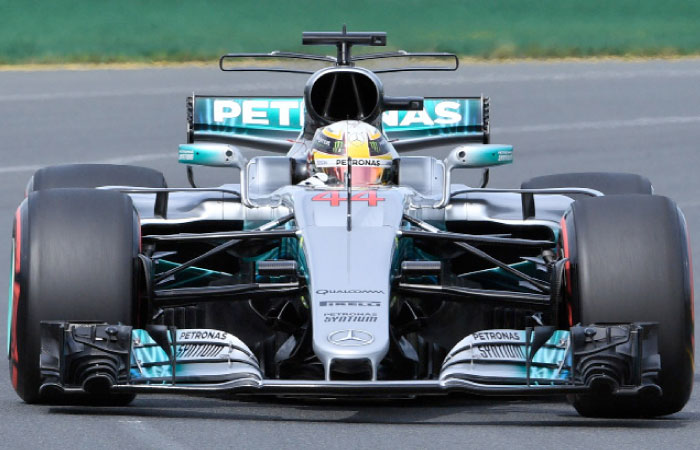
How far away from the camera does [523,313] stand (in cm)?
893

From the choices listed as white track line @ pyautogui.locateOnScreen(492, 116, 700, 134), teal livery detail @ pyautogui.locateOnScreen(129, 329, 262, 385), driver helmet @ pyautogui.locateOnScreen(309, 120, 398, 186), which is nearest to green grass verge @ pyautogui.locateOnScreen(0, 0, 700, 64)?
white track line @ pyautogui.locateOnScreen(492, 116, 700, 134)

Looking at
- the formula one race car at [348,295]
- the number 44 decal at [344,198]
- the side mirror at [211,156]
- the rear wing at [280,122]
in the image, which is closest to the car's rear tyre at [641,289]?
the formula one race car at [348,295]

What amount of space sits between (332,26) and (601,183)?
61.3ft

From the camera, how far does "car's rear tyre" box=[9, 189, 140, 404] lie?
789cm

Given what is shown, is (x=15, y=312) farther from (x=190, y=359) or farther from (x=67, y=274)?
(x=190, y=359)

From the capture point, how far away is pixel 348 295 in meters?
7.99

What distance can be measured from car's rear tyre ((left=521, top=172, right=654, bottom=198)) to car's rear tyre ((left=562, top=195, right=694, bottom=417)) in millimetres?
2777

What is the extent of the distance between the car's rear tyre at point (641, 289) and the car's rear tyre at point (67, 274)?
2.10m

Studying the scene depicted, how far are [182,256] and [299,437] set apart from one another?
8.53 feet

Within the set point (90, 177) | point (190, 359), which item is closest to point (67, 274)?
point (190, 359)

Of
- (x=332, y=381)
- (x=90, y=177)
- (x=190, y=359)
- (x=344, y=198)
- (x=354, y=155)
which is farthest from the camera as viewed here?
(x=90, y=177)

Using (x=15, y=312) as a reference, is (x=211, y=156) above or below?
above

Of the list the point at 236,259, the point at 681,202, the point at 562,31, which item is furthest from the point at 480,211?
the point at 562,31

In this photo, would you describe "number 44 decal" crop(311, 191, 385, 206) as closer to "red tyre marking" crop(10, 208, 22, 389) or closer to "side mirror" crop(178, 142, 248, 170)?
"side mirror" crop(178, 142, 248, 170)
